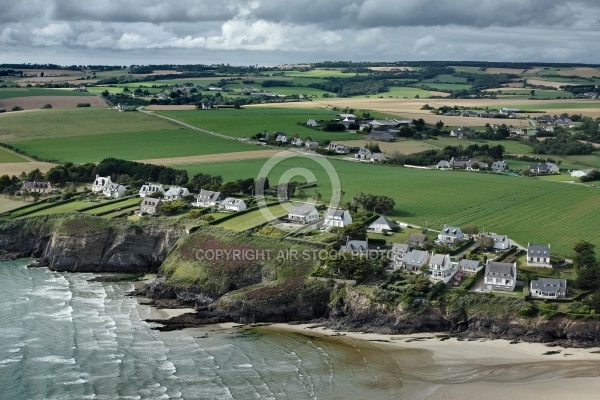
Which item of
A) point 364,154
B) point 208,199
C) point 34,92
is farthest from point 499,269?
point 34,92

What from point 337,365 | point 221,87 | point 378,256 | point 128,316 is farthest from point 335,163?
point 221,87

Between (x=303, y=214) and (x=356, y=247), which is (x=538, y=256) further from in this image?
(x=303, y=214)

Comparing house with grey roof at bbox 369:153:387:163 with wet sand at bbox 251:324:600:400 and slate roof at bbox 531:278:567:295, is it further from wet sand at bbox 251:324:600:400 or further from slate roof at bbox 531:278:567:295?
wet sand at bbox 251:324:600:400

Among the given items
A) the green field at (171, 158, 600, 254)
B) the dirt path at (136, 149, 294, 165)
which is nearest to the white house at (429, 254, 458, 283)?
the green field at (171, 158, 600, 254)

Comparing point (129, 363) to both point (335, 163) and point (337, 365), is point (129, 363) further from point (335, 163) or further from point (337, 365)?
point (335, 163)

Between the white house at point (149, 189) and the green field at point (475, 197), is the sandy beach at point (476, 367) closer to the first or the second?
the green field at point (475, 197)

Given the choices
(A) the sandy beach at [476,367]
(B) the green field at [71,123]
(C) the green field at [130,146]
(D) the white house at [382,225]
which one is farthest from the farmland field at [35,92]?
(A) the sandy beach at [476,367]
